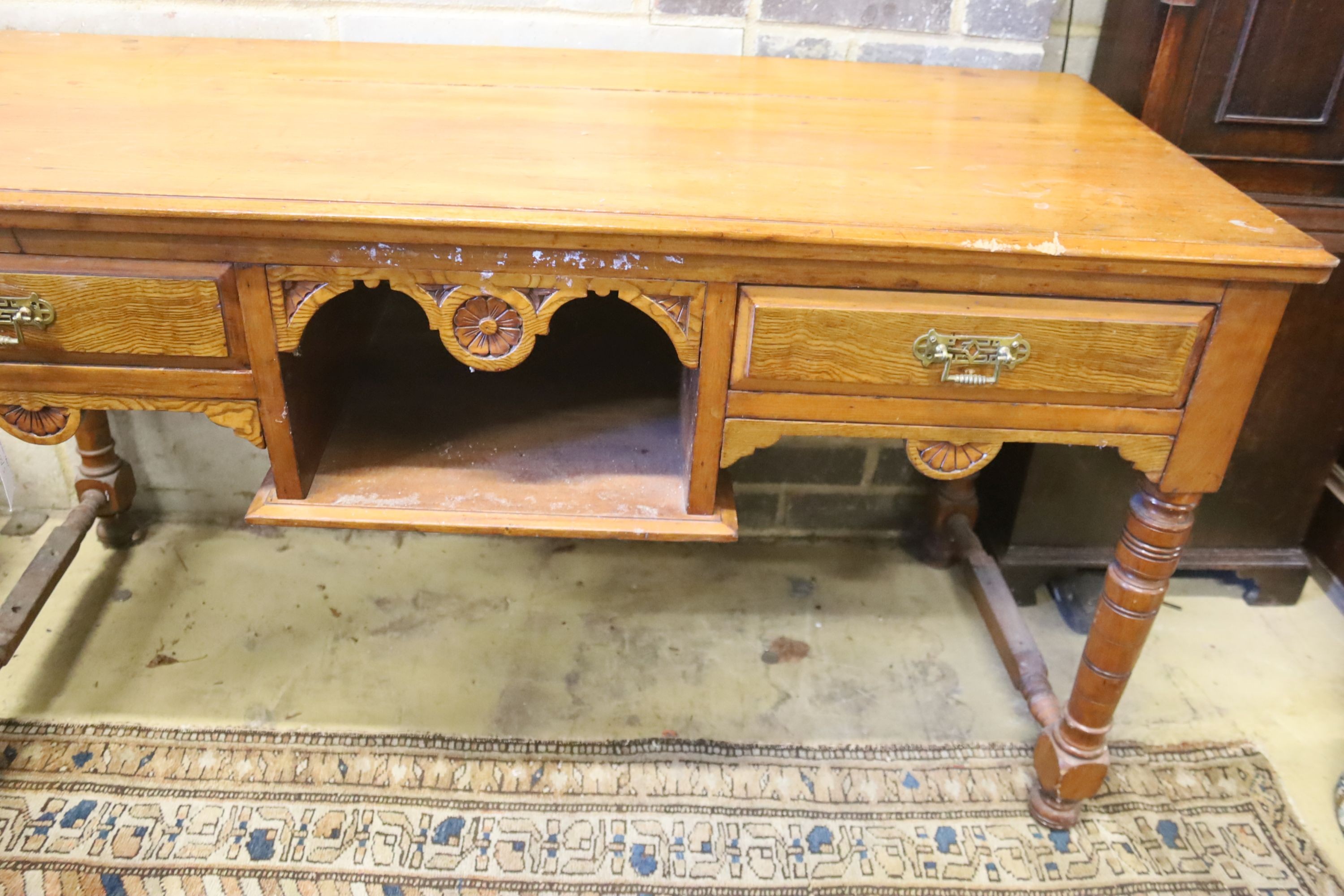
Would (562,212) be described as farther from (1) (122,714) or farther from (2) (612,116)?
(1) (122,714)

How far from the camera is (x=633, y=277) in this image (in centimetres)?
107

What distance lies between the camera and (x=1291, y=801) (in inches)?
62.0

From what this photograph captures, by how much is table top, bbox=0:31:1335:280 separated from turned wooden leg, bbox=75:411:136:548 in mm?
684

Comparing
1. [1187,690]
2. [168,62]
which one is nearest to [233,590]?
[168,62]

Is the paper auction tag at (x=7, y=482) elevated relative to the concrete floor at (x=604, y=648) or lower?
elevated

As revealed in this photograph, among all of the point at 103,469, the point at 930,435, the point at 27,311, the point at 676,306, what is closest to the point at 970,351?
the point at 930,435

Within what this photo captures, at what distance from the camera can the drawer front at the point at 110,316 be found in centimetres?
108

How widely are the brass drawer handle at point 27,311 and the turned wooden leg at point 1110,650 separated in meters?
1.35

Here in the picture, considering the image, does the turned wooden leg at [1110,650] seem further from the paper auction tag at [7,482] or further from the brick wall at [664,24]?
the paper auction tag at [7,482]

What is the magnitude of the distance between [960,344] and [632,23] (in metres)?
0.94

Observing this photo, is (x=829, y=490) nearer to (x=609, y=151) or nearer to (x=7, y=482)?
(x=609, y=151)

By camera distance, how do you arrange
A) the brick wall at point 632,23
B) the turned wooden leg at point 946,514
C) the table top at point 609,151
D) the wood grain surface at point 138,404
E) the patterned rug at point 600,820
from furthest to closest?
1. the turned wooden leg at point 946,514
2. the brick wall at point 632,23
3. the patterned rug at point 600,820
4. the wood grain surface at point 138,404
5. the table top at point 609,151

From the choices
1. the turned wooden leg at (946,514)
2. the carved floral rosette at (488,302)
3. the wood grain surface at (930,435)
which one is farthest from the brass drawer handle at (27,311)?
the turned wooden leg at (946,514)

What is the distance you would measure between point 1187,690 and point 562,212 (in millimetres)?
1497
